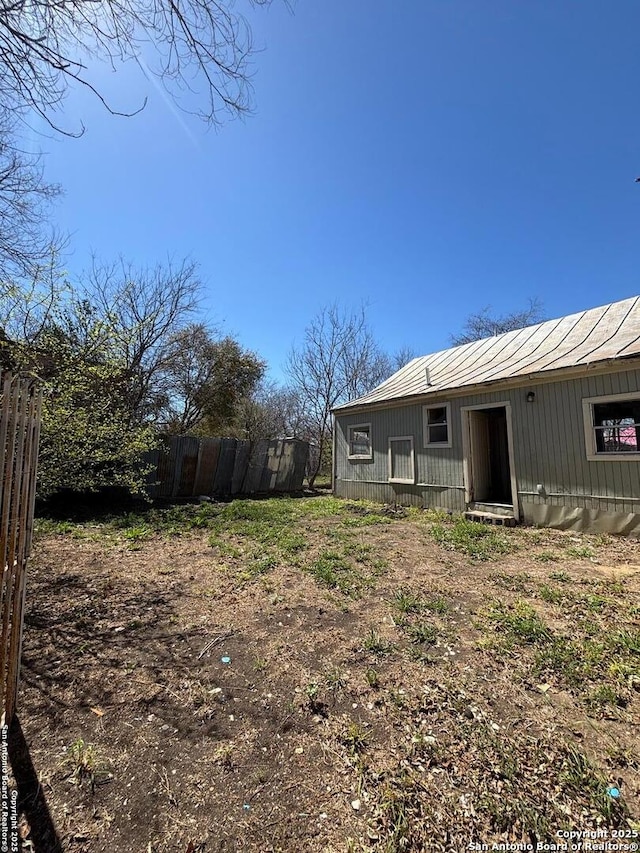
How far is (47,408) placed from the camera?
4.80 metres

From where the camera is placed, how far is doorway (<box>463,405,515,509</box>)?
7.80 meters

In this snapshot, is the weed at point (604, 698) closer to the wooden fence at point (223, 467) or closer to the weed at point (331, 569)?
the weed at point (331, 569)

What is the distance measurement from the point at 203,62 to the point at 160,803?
13.8 feet

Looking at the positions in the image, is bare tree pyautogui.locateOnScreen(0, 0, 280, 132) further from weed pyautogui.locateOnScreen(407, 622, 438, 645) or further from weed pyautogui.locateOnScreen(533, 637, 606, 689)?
weed pyautogui.locateOnScreen(533, 637, 606, 689)

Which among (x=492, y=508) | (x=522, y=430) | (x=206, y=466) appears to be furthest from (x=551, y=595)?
(x=206, y=466)

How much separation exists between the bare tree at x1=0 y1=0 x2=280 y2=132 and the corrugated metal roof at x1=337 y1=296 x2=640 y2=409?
6430 mm

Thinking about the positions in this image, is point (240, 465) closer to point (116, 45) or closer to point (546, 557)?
point (546, 557)

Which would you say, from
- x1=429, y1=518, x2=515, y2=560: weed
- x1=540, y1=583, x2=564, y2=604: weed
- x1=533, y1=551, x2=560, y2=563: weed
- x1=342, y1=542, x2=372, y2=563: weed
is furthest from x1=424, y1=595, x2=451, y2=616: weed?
x1=533, y1=551, x2=560, y2=563: weed

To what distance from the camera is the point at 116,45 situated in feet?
7.45

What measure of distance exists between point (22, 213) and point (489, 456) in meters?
9.47

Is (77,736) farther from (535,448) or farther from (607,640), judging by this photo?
(535,448)

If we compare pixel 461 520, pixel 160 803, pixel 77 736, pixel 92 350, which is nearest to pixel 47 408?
pixel 92 350

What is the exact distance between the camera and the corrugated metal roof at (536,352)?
6422 millimetres

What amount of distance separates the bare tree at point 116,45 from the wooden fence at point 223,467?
27.0ft
